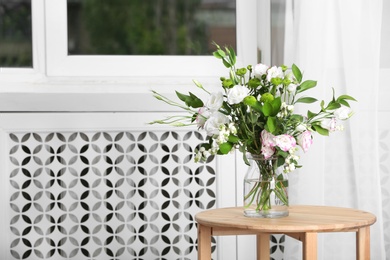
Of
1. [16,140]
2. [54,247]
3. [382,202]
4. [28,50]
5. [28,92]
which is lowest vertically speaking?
[54,247]

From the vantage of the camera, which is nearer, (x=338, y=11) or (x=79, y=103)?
(x=338, y=11)

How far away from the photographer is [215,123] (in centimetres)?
175

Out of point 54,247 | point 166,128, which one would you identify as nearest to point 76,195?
point 54,247

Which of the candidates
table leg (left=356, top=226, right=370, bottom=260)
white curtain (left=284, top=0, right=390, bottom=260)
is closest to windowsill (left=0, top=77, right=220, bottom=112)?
white curtain (left=284, top=0, right=390, bottom=260)

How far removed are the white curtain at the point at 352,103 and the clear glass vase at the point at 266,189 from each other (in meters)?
0.41

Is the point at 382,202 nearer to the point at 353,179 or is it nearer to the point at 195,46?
the point at 353,179

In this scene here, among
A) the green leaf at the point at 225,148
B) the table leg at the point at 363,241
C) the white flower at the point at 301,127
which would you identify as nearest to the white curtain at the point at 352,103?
the table leg at the point at 363,241

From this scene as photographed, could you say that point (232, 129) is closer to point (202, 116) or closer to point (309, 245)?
point (202, 116)

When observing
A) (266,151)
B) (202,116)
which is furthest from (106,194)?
(266,151)

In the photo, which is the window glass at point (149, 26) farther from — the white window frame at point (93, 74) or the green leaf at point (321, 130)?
the green leaf at point (321, 130)

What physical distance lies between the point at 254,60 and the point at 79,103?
668 mm

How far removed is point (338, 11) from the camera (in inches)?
86.5

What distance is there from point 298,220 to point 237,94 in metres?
0.35

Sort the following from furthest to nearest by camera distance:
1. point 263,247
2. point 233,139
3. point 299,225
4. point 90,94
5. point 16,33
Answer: point 16,33, point 90,94, point 263,247, point 233,139, point 299,225
